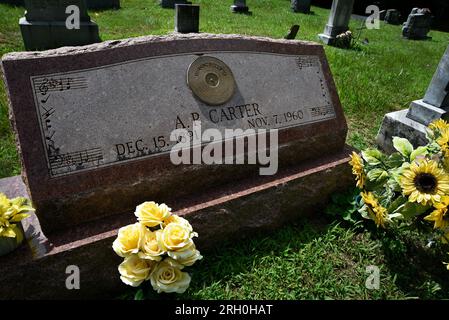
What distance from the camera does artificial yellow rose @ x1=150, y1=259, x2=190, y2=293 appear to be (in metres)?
1.50

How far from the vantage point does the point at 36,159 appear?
1767 millimetres

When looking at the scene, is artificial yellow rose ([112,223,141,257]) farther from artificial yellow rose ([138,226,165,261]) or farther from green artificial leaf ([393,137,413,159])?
green artificial leaf ([393,137,413,159])

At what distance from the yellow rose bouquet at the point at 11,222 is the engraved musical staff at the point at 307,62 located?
2.17 meters

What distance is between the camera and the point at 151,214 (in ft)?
5.15

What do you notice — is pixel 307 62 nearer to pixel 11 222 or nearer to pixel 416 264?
pixel 416 264

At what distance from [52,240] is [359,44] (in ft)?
28.8

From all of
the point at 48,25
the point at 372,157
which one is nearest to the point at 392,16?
the point at 48,25

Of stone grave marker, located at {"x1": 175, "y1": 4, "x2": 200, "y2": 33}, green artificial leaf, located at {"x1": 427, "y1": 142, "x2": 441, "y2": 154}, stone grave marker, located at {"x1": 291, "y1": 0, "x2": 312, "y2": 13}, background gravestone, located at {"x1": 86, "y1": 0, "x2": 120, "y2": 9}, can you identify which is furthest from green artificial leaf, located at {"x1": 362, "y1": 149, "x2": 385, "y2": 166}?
stone grave marker, located at {"x1": 291, "y1": 0, "x2": 312, "y2": 13}

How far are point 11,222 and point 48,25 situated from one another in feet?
18.5

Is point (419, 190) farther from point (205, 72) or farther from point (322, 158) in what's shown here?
point (205, 72)

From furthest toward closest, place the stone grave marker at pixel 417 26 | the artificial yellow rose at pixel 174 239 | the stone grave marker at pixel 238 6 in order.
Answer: the stone grave marker at pixel 238 6
the stone grave marker at pixel 417 26
the artificial yellow rose at pixel 174 239

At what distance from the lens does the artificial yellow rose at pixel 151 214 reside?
1.55 meters

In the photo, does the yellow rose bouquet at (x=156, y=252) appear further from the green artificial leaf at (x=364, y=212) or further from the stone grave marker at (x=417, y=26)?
the stone grave marker at (x=417, y=26)

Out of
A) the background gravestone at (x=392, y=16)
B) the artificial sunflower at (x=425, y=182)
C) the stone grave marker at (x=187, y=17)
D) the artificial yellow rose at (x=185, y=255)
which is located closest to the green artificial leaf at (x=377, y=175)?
the artificial sunflower at (x=425, y=182)
